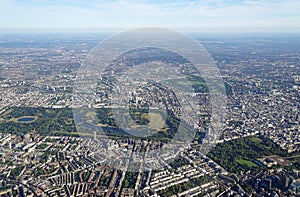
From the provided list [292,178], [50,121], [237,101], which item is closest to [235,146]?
[292,178]

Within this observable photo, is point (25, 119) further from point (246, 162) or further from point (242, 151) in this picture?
point (246, 162)

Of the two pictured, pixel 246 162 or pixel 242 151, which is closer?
pixel 246 162

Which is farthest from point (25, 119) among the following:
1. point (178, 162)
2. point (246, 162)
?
point (246, 162)

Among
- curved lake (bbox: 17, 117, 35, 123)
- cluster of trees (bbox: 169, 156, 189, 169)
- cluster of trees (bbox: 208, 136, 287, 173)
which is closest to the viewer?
cluster of trees (bbox: 169, 156, 189, 169)

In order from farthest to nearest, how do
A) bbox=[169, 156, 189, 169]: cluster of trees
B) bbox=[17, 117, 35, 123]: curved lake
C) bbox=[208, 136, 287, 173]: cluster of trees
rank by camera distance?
bbox=[17, 117, 35, 123]: curved lake < bbox=[208, 136, 287, 173]: cluster of trees < bbox=[169, 156, 189, 169]: cluster of trees

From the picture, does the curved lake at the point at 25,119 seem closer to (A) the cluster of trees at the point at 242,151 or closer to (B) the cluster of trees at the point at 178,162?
(B) the cluster of trees at the point at 178,162

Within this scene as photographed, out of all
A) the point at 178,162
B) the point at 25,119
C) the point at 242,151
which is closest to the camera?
the point at 178,162

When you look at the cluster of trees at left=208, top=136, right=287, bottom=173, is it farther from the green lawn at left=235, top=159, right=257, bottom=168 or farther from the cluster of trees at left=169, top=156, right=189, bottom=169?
the cluster of trees at left=169, top=156, right=189, bottom=169

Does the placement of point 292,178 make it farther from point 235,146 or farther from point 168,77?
point 168,77

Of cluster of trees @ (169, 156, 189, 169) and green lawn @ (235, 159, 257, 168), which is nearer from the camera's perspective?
cluster of trees @ (169, 156, 189, 169)

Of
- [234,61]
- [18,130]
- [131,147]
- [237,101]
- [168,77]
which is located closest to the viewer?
[131,147]

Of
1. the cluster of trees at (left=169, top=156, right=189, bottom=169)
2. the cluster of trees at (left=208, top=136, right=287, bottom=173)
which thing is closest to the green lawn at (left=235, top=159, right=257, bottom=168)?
the cluster of trees at (left=208, top=136, right=287, bottom=173)
